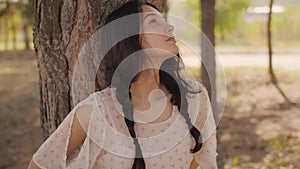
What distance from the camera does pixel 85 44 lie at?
220cm

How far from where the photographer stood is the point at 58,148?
1.83 metres

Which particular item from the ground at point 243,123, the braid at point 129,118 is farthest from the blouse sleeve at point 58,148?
the ground at point 243,123

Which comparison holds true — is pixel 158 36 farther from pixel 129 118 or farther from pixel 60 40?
pixel 60 40

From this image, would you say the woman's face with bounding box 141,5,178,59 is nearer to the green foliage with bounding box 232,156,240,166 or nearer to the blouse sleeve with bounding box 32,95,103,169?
the blouse sleeve with bounding box 32,95,103,169

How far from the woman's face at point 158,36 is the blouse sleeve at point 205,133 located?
280 mm

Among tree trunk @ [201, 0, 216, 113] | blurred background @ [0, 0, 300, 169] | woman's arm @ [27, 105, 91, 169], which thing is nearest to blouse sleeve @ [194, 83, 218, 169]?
woman's arm @ [27, 105, 91, 169]

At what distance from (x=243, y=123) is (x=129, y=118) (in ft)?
15.6

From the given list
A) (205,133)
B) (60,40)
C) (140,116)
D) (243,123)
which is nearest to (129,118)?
(140,116)

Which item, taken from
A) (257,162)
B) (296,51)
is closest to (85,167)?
(257,162)

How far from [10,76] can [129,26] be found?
11367 millimetres

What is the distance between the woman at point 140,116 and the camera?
1806 millimetres

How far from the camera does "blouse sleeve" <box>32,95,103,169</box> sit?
1.81 m

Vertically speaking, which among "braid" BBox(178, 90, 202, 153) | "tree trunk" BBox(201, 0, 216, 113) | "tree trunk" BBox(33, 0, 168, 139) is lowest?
"tree trunk" BBox(201, 0, 216, 113)

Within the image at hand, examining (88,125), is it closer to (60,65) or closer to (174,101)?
(174,101)
